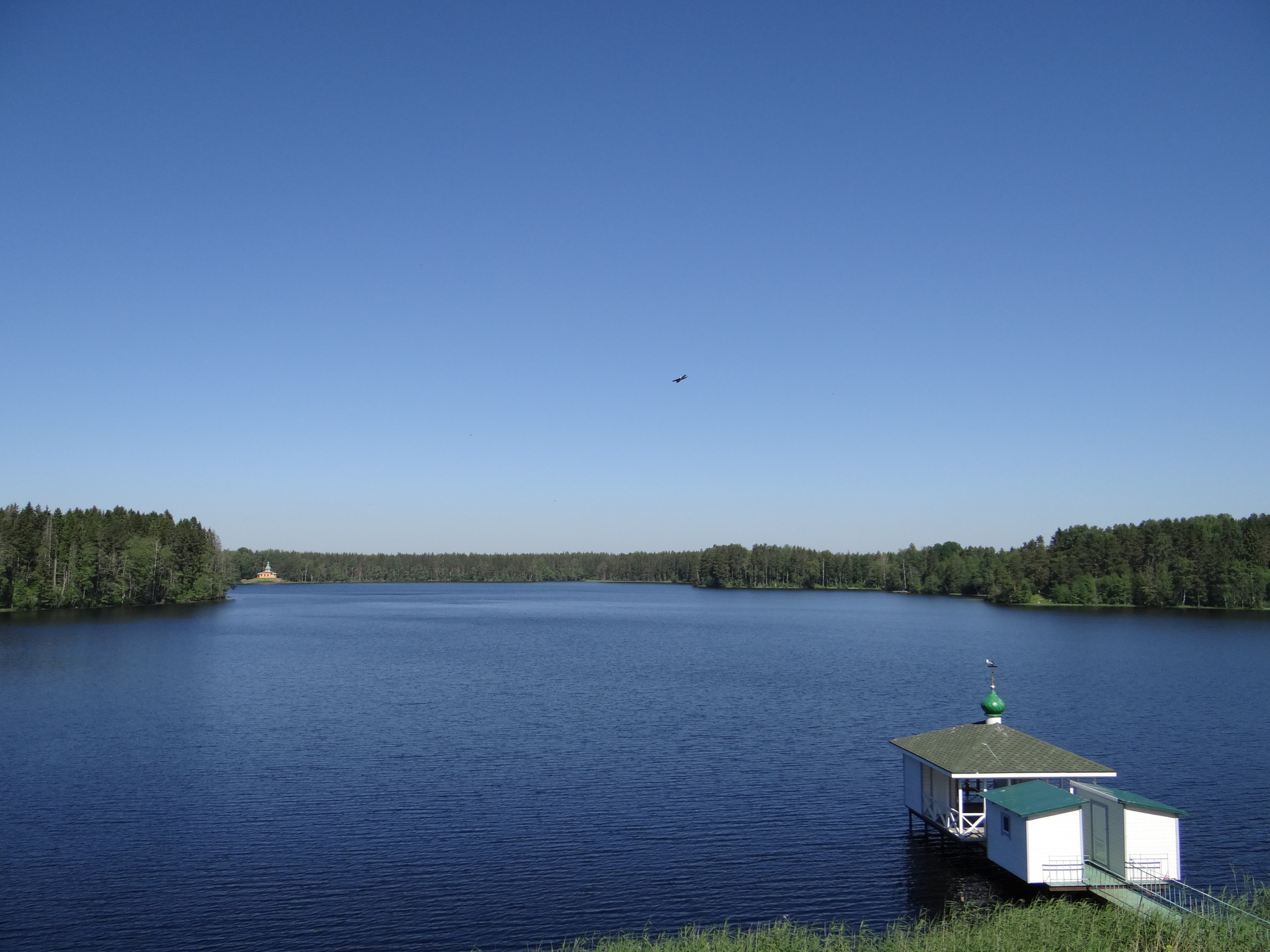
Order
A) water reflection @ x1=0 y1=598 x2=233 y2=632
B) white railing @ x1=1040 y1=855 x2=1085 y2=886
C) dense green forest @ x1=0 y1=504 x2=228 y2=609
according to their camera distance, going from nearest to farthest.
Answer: white railing @ x1=1040 y1=855 x2=1085 y2=886 → water reflection @ x1=0 y1=598 x2=233 y2=632 → dense green forest @ x1=0 y1=504 x2=228 y2=609

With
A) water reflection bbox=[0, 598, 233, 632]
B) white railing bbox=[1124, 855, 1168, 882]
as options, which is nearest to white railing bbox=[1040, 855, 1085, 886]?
white railing bbox=[1124, 855, 1168, 882]

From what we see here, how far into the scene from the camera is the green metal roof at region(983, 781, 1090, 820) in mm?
21594

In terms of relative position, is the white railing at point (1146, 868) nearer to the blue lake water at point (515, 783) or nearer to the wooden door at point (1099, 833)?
the wooden door at point (1099, 833)

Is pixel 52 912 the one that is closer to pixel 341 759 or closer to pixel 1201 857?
pixel 341 759

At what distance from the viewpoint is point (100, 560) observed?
388ft

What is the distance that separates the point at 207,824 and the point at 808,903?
59.8ft

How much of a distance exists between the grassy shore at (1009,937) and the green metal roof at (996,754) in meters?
4.35

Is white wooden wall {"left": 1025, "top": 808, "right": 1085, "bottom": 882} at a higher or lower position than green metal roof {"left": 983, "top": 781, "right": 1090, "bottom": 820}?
lower

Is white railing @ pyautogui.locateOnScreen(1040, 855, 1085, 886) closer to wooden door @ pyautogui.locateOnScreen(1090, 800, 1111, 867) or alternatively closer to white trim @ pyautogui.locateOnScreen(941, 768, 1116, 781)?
wooden door @ pyautogui.locateOnScreen(1090, 800, 1111, 867)

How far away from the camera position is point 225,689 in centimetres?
5284

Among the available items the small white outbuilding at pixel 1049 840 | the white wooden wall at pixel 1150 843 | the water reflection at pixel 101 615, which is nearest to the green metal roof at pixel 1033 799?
the small white outbuilding at pixel 1049 840

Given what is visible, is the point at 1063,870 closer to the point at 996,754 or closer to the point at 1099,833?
the point at 1099,833

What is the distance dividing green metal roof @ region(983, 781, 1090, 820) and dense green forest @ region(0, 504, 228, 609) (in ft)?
375

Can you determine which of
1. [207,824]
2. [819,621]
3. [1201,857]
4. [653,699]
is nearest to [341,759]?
[207,824]
